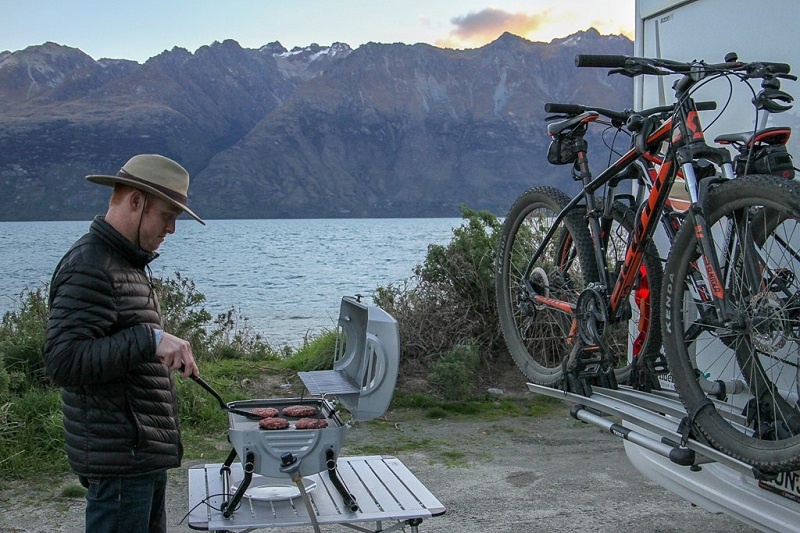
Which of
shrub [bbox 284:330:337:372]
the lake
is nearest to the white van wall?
shrub [bbox 284:330:337:372]

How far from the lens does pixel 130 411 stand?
3.18m

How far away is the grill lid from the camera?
3865mm

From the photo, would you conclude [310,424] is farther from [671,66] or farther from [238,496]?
[671,66]

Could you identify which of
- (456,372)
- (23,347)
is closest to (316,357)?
(456,372)

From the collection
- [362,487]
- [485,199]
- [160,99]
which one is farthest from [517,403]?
[160,99]

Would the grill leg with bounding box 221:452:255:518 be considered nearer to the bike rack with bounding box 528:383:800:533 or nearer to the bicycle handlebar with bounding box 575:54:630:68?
the bike rack with bounding box 528:383:800:533

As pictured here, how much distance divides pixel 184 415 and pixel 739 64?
5.57 metres

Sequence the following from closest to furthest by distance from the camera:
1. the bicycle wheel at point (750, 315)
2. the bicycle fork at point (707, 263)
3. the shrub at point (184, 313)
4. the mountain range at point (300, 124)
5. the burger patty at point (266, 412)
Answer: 1. the bicycle wheel at point (750, 315)
2. the bicycle fork at point (707, 263)
3. the burger patty at point (266, 412)
4. the shrub at point (184, 313)
5. the mountain range at point (300, 124)

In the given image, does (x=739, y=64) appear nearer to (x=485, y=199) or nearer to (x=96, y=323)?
(x=96, y=323)

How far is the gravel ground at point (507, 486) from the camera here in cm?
538

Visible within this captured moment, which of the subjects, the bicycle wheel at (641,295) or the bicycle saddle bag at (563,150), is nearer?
the bicycle wheel at (641,295)

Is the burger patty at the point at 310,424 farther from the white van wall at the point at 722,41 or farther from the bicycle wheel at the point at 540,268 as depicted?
the white van wall at the point at 722,41

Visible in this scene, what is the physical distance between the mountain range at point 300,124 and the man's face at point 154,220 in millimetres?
88854

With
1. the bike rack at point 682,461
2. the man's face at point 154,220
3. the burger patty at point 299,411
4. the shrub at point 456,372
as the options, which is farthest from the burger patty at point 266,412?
the shrub at point 456,372
